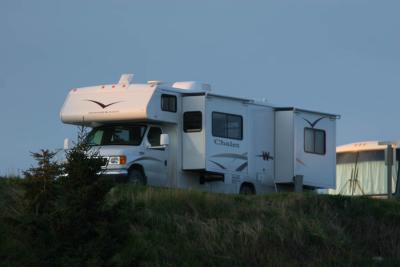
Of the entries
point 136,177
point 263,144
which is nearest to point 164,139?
point 136,177

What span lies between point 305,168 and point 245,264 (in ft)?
33.9

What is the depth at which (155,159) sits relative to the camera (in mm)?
28281

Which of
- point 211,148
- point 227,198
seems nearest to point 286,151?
point 211,148

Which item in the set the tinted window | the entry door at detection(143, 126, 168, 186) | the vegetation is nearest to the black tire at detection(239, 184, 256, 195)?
the entry door at detection(143, 126, 168, 186)

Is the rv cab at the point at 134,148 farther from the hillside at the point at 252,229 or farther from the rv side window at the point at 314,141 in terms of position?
the rv side window at the point at 314,141

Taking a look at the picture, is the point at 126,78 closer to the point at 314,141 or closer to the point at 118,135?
the point at 118,135

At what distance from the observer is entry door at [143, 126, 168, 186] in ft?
92.2

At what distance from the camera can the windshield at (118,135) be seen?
28312 millimetres

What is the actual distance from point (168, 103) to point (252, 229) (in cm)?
695

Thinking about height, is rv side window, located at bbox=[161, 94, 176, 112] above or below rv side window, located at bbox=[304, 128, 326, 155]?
above

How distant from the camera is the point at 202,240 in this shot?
21.7 m

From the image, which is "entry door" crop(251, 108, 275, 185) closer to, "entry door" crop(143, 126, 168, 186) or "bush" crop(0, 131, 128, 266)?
"entry door" crop(143, 126, 168, 186)

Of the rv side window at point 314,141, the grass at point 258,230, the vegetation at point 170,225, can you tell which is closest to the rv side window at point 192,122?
the rv side window at point 314,141

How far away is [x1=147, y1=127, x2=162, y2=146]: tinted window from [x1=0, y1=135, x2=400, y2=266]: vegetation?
4345 millimetres
